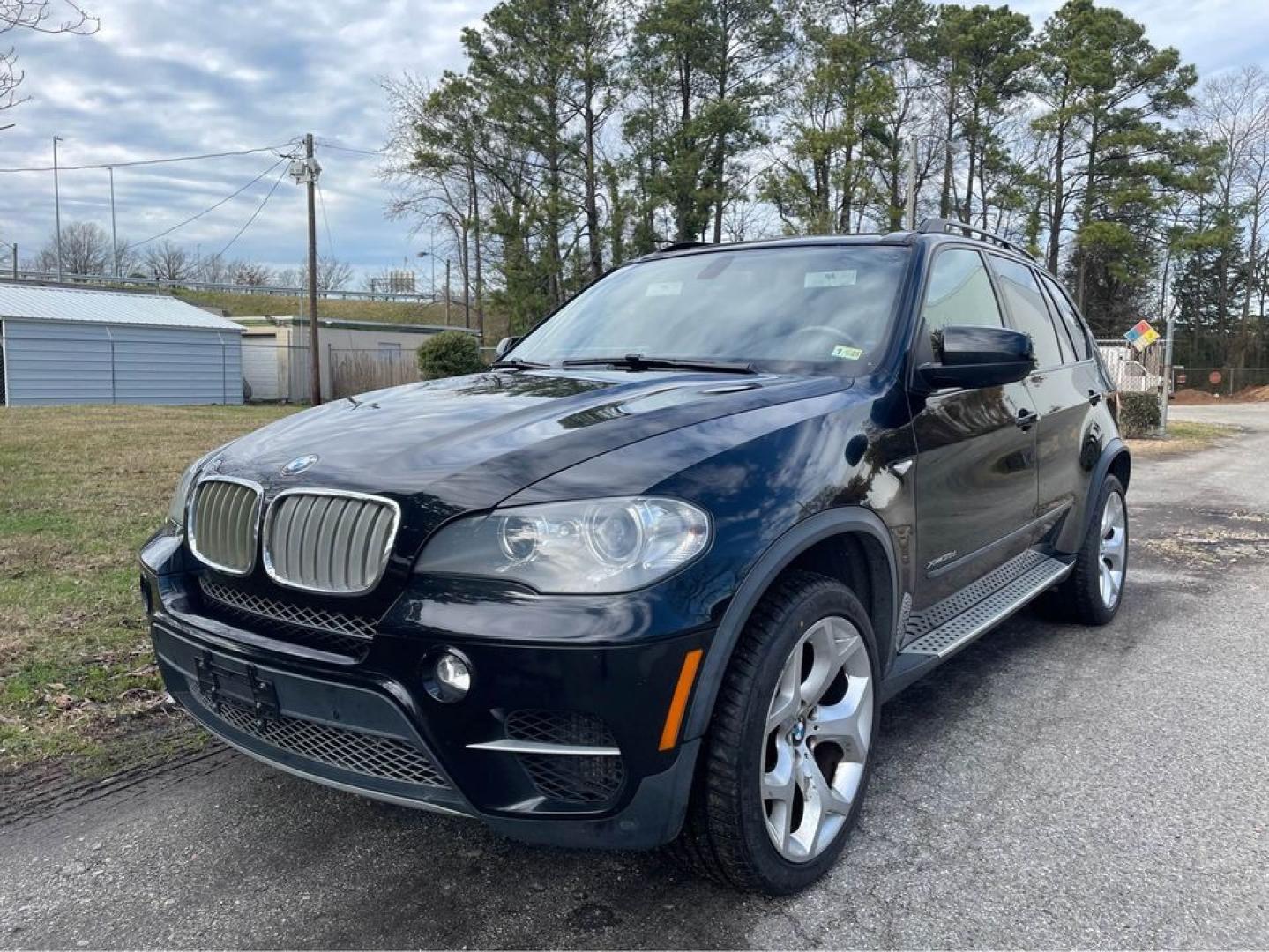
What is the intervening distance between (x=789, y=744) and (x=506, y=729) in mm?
804

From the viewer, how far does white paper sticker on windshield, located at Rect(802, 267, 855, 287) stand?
351cm

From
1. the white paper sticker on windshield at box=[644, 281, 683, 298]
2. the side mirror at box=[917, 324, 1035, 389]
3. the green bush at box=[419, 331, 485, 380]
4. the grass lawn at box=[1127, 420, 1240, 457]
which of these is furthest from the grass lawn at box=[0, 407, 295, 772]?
the grass lawn at box=[1127, 420, 1240, 457]

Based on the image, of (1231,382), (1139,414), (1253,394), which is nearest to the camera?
(1139,414)

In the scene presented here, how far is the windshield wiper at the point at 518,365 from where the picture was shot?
3709mm

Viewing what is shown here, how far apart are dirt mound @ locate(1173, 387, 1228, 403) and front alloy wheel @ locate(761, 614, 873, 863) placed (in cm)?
5285

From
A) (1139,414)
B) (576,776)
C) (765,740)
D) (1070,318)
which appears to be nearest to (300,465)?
(576,776)

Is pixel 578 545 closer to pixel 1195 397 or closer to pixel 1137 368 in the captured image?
pixel 1137 368

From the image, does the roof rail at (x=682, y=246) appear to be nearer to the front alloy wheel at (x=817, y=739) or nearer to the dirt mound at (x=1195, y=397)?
the front alloy wheel at (x=817, y=739)

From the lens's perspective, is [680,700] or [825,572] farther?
[825,572]

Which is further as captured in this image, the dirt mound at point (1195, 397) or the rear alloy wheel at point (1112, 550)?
the dirt mound at point (1195, 397)

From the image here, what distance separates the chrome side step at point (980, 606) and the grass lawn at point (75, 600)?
2881 millimetres

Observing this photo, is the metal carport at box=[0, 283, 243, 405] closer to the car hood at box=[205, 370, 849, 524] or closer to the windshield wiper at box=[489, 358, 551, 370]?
the windshield wiper at box=[489, 358, 551, 370]

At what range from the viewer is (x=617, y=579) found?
80.8 inches

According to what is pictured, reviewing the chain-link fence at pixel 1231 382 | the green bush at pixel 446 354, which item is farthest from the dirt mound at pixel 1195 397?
the green bush at pixel 446 354
